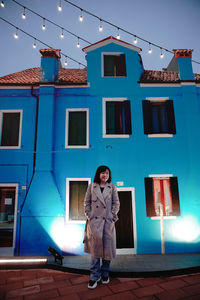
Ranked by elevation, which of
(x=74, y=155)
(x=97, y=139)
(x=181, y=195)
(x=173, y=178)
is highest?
(x=97, y=139)

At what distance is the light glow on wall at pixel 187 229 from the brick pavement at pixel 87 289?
1.93 metres

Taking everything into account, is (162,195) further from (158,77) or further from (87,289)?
(158,77)

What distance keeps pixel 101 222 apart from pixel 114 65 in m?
6.29

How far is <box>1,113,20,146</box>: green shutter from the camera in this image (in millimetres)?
6922

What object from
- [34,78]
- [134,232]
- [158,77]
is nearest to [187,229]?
[134,232]

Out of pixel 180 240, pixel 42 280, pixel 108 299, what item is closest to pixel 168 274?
pixel 108 299

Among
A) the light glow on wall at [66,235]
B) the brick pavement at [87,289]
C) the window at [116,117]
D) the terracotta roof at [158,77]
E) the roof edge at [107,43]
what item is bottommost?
the brick pavement at [87,289]

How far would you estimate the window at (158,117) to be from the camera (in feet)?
22.6

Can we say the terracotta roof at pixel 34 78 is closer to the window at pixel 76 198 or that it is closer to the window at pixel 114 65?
the window at pixel 114 65

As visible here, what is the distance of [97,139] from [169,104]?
3076 millimetres

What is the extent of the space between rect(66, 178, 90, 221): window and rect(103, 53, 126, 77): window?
4354 mm

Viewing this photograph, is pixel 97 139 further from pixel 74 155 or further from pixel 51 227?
pixel 51 227

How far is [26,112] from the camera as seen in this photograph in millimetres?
7027

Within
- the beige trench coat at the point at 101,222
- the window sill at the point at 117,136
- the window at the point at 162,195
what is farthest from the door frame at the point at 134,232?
the beige trench coat at the point at 101,222
